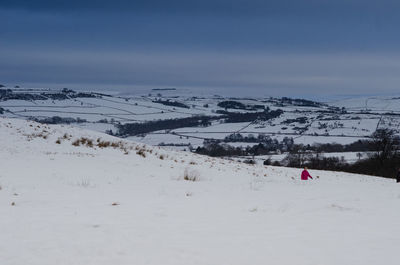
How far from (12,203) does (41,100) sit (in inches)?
6859

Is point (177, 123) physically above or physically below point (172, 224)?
below

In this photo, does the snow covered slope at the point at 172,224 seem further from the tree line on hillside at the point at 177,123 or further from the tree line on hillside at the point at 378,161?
the tree line on hillside at the point at 177,123

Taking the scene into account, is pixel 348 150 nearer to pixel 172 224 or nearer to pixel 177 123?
pixel 177 123

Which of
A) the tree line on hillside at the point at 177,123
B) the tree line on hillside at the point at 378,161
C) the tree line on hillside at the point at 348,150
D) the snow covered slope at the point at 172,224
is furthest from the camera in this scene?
the tree line on hillside at the point at 177,123

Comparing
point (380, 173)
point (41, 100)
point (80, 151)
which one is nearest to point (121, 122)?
point (41, 100)

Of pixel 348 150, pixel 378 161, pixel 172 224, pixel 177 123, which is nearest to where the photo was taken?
pixel 172 224

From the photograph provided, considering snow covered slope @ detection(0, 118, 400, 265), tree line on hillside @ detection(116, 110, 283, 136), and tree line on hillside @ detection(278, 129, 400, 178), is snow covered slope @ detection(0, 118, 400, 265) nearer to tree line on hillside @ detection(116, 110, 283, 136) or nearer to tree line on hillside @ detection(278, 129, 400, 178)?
tree line on hillside @ detection(278, 129, 400, 178)

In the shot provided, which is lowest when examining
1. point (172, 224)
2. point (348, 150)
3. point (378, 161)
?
point (348, 150)

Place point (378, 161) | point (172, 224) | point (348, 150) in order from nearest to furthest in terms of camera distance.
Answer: point (172, 224) < point (378, 161) < point (348, 150)

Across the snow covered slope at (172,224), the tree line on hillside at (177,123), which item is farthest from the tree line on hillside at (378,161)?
the tree line on hillside at (177,123)

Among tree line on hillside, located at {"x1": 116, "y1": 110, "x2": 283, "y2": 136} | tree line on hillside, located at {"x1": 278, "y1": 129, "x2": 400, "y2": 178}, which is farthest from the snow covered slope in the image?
tree line on hillside, located at {"x1": 116, "y1": 110, "x2": 283, "y2": 136}

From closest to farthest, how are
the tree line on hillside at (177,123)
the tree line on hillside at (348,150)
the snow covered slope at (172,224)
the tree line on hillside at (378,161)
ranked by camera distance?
the snow covered slope at (172,224) < the tree line on hillside at (378,161) < the tree line on hillside at (348,150) < the tree line on hillside at (177,123)

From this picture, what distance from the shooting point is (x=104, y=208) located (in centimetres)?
883

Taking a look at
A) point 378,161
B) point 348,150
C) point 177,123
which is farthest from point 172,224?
point 177,123
